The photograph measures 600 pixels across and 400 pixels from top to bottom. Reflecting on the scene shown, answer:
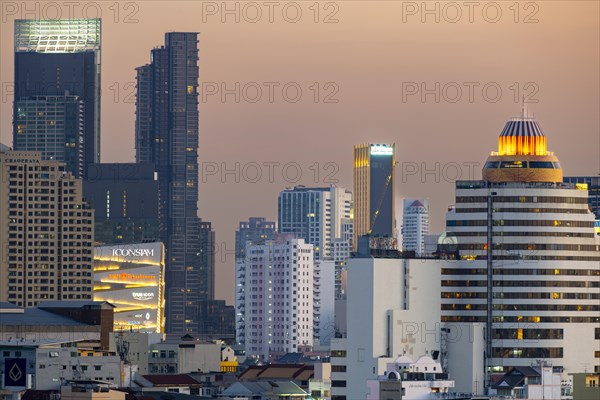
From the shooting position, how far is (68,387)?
187875 mm

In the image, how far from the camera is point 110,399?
600 feet

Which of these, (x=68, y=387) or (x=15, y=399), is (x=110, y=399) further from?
(x=15, y=399)

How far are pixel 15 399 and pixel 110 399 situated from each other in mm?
19113

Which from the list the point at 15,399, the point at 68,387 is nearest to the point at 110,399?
the point at 68,387

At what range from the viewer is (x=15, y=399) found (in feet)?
655

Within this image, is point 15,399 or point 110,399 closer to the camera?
point 110,399

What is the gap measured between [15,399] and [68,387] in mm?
13083

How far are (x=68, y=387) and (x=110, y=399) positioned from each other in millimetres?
6195
